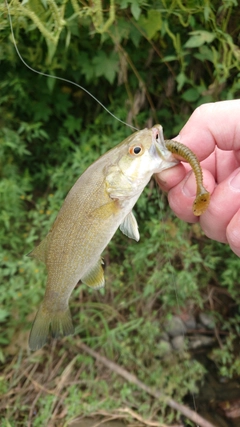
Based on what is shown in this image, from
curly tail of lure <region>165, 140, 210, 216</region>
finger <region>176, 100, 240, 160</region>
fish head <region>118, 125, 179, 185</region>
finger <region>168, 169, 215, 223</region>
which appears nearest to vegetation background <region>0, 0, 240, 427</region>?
finger <region>168, 169, 215, 223</region>

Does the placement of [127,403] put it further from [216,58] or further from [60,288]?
[216,58]

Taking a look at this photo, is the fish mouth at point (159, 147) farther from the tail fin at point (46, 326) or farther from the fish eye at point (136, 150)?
the tail fin at point (46, 326)

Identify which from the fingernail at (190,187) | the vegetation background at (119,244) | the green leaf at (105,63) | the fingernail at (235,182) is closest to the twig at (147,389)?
the vegetation background at (119,244)

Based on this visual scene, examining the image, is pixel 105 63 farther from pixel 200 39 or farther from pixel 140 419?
pixel 140 419

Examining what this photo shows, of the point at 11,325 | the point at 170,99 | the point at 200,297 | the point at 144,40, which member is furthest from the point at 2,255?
the point at 144,40

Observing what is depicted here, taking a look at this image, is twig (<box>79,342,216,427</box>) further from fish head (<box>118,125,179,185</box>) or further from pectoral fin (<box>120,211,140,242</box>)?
fish head (<box>118,125,179,185</box>)

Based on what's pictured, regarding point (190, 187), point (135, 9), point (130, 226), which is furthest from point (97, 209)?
point (135, 9)
